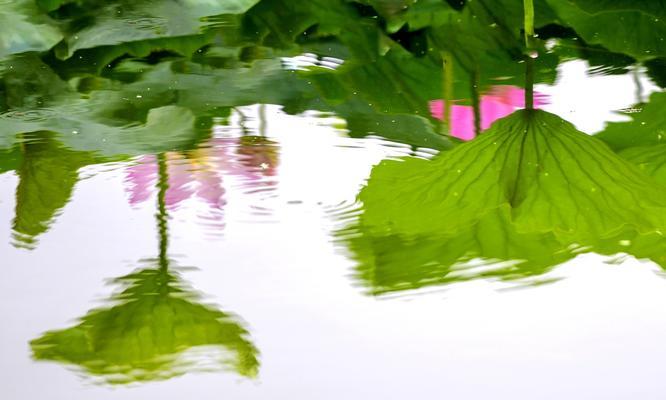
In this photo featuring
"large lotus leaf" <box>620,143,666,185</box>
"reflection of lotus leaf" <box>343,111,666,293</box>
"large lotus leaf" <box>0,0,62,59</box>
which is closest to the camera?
"reflection of lotus leaf" <box>343,111,666,293</box>

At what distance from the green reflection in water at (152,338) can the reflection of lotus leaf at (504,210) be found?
7 cm

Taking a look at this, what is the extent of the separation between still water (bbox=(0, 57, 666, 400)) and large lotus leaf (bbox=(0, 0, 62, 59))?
30 centimetres

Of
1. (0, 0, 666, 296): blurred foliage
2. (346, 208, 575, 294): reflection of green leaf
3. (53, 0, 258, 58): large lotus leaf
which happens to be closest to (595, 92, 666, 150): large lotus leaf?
(0, 0, 666, 296): blurred foliage

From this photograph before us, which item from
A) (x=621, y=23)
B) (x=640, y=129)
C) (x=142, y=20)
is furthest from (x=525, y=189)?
(x=142, y=20)

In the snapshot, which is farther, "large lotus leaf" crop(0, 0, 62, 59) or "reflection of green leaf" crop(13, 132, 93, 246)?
"large lotus leaf" crop(0, 0, 62, 59)

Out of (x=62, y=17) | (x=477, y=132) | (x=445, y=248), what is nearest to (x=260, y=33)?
→ (x=62, y=17)

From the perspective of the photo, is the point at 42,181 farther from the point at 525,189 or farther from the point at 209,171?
the point at 525,189

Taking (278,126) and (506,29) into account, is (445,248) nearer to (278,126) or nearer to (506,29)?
(278,126)

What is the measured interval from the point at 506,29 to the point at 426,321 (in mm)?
541

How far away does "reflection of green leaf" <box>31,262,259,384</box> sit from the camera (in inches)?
13.3

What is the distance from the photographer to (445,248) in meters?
0.44

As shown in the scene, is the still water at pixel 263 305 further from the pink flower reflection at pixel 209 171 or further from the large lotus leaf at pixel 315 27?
the large lotus leaf at pixel 315 27

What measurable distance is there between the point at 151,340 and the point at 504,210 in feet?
0.68

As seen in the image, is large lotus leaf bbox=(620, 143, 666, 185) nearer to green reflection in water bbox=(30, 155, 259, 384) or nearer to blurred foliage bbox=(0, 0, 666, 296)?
blurred foliage bbox=(0, 0, 666, 296)
